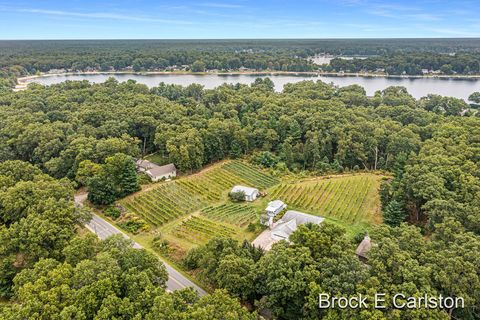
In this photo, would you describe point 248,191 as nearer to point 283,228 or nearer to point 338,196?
point 283,228

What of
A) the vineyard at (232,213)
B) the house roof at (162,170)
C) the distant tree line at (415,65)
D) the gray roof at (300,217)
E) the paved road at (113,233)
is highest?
the distant tree line at (415,65)

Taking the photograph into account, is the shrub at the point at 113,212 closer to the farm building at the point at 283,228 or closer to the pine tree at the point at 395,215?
the farm building at the point at 283,228

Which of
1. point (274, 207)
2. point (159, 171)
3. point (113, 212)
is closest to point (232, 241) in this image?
point (274, 207)

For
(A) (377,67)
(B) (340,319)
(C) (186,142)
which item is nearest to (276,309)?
(B) (340,319)

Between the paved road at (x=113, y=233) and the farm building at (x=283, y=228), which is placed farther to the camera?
the farm building at (x=283, y=228)

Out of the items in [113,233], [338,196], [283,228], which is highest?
[283,228]

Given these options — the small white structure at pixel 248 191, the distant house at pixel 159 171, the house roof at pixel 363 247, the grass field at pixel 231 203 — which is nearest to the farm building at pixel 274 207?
the grass field at pixel 231 203
